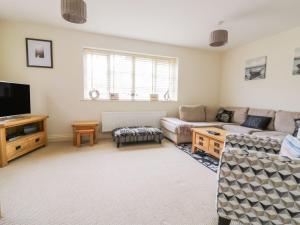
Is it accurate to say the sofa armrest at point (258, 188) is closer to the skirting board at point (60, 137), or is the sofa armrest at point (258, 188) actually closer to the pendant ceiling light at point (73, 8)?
the pendant ceiling light at point (73, 8)

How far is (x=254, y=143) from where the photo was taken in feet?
5.92

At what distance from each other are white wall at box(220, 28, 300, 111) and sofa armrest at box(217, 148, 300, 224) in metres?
2.80

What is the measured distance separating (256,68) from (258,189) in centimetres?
358

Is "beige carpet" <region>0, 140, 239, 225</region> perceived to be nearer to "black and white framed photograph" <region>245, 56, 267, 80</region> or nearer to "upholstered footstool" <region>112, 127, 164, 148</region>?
"upholstered footstool" <region>112, 127, 164, 148</region>

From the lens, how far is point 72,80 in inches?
139

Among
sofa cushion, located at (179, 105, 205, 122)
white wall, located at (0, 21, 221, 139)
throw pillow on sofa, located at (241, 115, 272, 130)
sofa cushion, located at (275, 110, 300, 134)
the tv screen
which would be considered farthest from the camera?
sofa cushion, located at (179, 105, 205, 122)

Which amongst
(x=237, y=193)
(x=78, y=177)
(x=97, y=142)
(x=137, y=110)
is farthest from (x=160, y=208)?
(x=137, y=110)

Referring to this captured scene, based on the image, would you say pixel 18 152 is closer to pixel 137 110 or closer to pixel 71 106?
pixel 71 106

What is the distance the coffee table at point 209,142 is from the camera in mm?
2498

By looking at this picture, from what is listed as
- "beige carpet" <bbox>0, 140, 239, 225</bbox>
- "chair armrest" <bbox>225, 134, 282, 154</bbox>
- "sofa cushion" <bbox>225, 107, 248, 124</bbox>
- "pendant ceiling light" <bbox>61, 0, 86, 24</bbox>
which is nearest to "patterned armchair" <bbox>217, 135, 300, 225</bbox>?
"beige carpet" <bbox>0, 140, 239, 225</bbox>

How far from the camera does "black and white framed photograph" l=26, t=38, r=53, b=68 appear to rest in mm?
3193

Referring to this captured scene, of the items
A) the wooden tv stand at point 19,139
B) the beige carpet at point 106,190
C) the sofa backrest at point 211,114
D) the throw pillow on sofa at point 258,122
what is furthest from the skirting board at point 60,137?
the throw pillow on sofa at point 258,122

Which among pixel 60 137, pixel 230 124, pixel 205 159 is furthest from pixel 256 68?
pixel 60 137

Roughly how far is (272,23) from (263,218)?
3292 millimetres
